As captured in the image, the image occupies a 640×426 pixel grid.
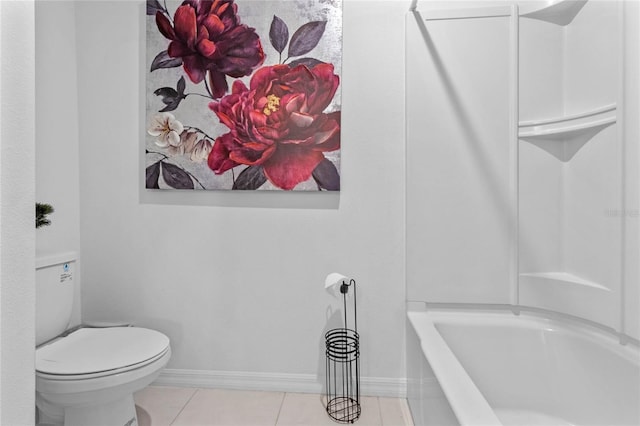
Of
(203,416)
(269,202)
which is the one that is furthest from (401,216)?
(203,416)

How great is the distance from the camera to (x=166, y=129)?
1920 millimetres

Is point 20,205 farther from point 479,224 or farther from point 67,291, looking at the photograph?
point 479,224

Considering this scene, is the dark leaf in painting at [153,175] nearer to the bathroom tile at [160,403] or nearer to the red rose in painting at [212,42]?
the red rose in painting at [212,42]

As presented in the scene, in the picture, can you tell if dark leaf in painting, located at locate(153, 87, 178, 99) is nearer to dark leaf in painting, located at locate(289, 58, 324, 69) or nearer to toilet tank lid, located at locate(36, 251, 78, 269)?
dark leaf in painting, located at locate(289, 58, 324, 69)

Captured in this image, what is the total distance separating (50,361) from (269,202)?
3.52ft

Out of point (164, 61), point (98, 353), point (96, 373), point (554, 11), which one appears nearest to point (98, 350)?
point (98, 353)

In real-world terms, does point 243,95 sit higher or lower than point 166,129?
higher

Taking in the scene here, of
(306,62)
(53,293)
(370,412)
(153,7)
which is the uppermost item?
(153,7)

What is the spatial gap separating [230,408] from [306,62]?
168 cm

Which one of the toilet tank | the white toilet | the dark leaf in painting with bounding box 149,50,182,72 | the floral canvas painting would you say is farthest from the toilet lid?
the dark leaf in painting with bounding box 149,50,182,72

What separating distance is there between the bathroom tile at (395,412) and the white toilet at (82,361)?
97 centimetres

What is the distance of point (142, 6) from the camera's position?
6.35 feet

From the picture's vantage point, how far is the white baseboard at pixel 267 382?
1.83 metres

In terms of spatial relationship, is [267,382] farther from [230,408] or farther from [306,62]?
[306,62]
